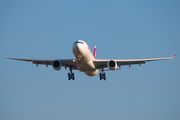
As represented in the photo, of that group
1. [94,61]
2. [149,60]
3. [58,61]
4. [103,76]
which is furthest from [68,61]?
[149,60]

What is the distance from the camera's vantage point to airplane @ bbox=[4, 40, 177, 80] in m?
33.2

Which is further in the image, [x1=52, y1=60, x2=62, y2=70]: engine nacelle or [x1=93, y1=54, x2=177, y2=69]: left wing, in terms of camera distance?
[x1=93, y1=54, x2=177, y2=69]: left wing

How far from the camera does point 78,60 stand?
3419 cm

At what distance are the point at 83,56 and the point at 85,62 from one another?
1626 mm

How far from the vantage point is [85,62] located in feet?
116

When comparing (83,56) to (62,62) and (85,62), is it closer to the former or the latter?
(85,62)

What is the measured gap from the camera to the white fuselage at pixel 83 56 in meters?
32.7

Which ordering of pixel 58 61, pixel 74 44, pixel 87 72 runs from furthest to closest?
1. pixel 87 72
2. pixel 58 61
3. pixel 74 44

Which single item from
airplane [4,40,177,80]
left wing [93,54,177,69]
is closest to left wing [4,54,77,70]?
airplane [4,40,177,80]

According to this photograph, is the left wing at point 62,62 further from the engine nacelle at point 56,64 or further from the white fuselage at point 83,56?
the white fuselage at point 83,56

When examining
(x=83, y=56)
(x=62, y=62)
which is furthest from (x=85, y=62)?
(x=62, y=62)

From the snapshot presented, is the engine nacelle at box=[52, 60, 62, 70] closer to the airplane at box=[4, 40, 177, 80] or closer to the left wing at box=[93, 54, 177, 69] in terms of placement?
the airplane at box=[4, 40, 177, 80]

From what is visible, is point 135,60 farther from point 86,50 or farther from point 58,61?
point 58,61

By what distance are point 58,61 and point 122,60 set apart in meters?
9.23
